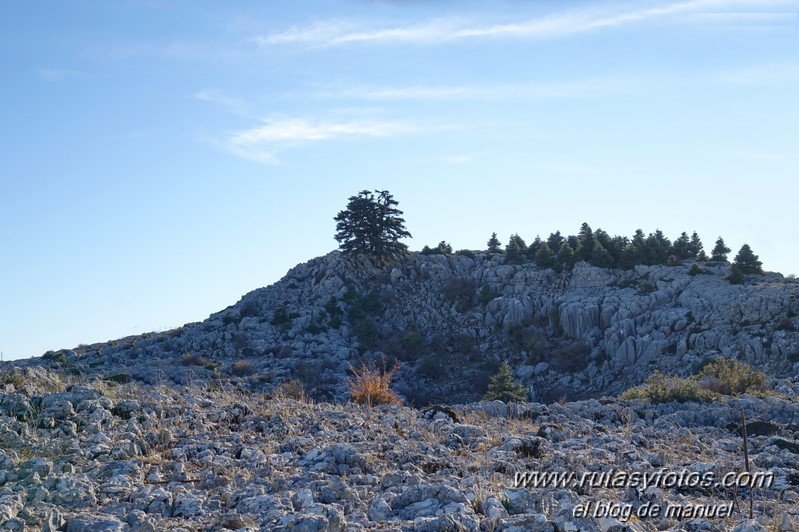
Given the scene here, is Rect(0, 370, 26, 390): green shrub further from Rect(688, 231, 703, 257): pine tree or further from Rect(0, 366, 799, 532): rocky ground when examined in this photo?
Rect(688, 231, 703, 257): pine tree

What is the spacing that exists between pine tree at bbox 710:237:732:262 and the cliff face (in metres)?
3.35

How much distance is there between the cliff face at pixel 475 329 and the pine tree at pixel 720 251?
3351mm

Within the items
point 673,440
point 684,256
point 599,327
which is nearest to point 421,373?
point 599,327

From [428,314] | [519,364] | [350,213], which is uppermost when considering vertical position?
[350,213]

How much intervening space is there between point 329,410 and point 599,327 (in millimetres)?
27332

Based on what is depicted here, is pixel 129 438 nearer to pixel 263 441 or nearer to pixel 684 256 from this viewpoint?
pixel 263 441

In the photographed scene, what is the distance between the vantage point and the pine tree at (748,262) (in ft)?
134

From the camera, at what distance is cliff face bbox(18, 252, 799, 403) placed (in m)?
34.0

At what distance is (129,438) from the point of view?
36.4ft

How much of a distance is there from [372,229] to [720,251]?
73.6 feet

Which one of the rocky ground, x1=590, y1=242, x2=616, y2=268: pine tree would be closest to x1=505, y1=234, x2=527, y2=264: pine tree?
x1=590, y1=242, x2=616, y2=268: pine tree

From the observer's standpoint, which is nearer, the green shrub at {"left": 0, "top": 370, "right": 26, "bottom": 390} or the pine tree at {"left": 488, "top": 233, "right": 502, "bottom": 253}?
the green shrub at {"left": 0, "top": 370, "right": 26, "bottom": 390}

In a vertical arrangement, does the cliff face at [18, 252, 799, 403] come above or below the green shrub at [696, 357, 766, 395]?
above

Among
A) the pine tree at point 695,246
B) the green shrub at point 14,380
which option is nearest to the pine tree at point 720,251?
the pine tree at point 695,246
